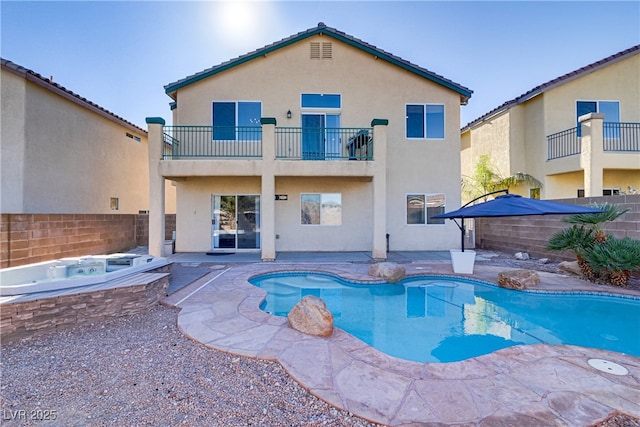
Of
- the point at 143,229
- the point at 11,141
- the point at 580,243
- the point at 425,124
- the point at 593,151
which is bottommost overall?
the point at 580,243

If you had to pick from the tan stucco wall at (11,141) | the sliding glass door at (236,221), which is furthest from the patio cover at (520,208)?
the tan stucco wall at (11,141)

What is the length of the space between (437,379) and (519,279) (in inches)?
218

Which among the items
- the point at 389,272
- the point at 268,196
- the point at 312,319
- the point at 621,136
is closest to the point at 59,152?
the point at 268,196

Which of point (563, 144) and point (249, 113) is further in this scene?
point (563, 144)

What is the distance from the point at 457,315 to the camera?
6379 millimetres

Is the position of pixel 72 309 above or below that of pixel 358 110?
below

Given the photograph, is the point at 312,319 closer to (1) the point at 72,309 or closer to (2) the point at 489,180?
(1) the point at 72,309

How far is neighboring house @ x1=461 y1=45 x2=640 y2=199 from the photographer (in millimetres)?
13664

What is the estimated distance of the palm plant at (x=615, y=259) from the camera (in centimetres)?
710

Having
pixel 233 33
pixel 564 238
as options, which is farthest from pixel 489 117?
pixel 233 33

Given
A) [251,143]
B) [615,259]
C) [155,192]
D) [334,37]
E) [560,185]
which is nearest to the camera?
[615,259]

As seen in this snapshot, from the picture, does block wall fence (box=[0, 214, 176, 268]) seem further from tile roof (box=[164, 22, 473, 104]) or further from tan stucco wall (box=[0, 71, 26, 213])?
tile roof (box=[164, 22, 473, 104])

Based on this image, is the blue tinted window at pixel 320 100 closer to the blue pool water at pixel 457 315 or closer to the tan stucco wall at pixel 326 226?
the tan stucco wall at pixel 326 226

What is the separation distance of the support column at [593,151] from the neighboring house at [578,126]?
156mm
